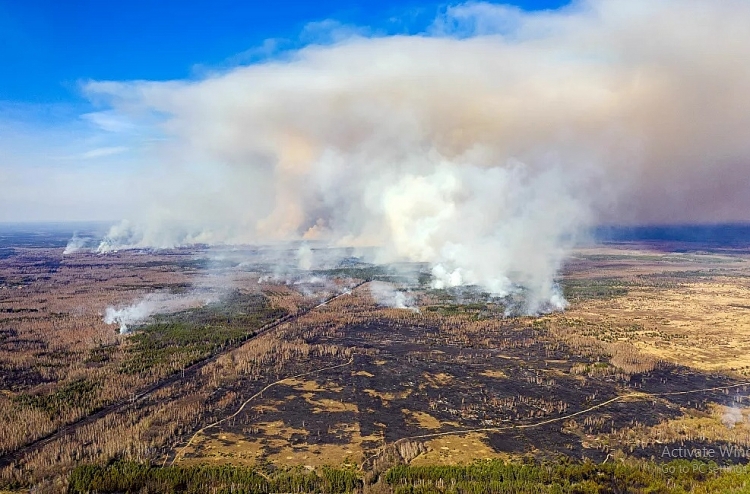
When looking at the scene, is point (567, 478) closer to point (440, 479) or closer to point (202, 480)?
point (440, 479)

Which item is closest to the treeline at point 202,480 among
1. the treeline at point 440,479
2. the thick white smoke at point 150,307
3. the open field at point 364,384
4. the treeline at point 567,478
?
the treeline at point 440,479

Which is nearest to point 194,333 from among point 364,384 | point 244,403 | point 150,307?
point 150,307

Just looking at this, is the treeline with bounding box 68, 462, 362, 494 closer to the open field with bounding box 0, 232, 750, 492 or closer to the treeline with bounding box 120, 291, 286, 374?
the open field with bounding box 0, 232, 750, 492

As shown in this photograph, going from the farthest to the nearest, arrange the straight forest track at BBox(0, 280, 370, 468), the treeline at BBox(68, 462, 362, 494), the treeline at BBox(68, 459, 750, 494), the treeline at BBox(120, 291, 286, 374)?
the treeline at BBox(120, 291, 286, 374), the straight forest track at BBox(0, 280, 370, 468), the treeline at BBox(68, 462, 362, 494), the treeline at BBox(68, 459, 750, 494)

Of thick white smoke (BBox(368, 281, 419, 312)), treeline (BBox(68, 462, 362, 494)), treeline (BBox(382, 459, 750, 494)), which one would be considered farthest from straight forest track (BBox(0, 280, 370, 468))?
thick white smoke (BBox(368, 281, 419, 312))

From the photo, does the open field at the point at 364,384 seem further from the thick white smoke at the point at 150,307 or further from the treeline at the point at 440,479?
the thick white smoke at the point at 150,307

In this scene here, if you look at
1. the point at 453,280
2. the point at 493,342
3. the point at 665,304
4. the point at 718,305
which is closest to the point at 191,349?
the point at 493,342
